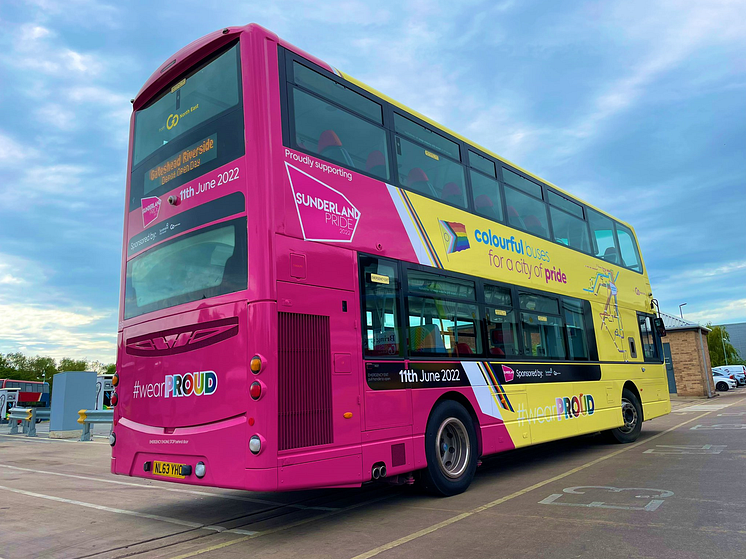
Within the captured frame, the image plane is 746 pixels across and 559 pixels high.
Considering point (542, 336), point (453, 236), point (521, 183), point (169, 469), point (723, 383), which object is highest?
point (521, 183)

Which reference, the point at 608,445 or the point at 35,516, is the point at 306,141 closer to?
the point at 35,516

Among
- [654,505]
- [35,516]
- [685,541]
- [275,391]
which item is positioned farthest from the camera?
[35,516]

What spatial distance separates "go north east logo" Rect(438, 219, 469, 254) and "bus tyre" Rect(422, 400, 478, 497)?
2.07 meters

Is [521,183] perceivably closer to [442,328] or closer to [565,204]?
[565,204]

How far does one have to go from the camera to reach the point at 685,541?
4348mm

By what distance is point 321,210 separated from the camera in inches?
223

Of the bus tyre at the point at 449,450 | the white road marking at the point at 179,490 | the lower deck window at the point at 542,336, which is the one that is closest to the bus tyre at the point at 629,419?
the lower deck window at the point at 542,336

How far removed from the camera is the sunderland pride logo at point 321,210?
544 cm

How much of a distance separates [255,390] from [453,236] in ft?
12.6

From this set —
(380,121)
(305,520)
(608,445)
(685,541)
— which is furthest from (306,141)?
(608,445)

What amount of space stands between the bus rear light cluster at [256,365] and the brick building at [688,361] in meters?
32.3

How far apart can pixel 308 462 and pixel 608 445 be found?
858 centimetres

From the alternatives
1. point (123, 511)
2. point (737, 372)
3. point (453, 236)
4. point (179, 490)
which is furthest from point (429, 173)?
point (737, 372)

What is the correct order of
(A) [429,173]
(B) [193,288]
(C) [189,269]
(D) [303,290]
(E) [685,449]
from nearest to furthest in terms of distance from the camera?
(D) [303,290], (B) [193,288], (C) [189,269], (A) [429,173], (E) [685,449]
